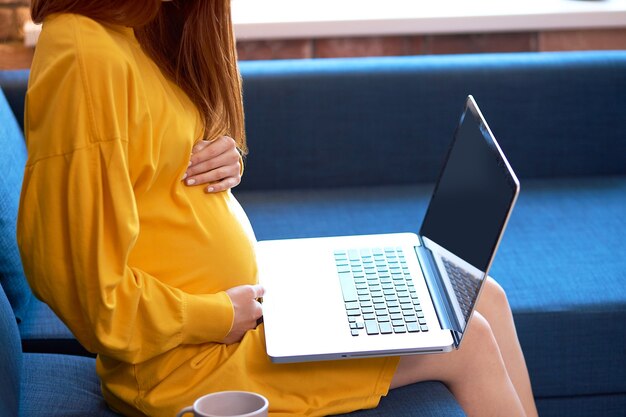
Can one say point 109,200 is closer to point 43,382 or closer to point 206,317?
point 206,317

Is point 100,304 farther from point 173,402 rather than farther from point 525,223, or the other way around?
point 525,223

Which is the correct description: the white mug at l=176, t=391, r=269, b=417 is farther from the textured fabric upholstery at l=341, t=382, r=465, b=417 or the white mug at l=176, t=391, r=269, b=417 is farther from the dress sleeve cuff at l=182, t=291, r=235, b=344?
the textured fabric upholstery at l=341, t=382, r=465, b=417

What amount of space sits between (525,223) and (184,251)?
114cm

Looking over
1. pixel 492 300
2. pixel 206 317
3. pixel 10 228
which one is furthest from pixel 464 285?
pixel 10 228

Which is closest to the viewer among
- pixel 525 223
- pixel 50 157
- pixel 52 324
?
pixel 50 157

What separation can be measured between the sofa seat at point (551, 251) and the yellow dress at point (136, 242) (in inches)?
24.3

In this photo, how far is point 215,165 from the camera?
136 centimetres

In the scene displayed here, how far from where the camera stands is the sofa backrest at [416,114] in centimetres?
237

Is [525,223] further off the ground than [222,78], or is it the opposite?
[222,78]

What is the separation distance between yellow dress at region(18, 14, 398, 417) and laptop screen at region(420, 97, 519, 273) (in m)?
0.22

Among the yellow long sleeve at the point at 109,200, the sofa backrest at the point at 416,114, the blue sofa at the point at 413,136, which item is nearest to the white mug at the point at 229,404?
the yellow long sleeve at the point at 109,200

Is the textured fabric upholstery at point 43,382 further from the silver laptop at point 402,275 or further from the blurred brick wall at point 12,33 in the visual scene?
the blurred brick wall at point 12,33

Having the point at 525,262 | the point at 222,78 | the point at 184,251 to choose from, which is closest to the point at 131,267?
the point at 184,251

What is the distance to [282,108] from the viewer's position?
2.36m
